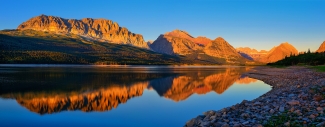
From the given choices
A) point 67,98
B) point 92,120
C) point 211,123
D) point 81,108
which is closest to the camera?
point 211,123

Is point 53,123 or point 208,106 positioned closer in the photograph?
point 53,123

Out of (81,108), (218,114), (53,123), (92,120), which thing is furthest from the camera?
(81,108)

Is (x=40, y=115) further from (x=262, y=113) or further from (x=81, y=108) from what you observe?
(x=262, y=113)

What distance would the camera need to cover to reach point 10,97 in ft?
107

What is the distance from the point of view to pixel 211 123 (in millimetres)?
16438

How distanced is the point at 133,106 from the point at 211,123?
14.6m

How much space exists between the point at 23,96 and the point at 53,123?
15960mm

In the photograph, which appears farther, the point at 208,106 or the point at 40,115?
the point at 208,106

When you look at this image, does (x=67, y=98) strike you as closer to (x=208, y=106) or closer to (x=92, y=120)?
(x=92, y=120)

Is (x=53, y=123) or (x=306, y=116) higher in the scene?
(x=306, y=116)

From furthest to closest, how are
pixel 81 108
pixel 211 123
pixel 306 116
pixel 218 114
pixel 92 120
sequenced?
pixel 81 108, pixel 92 120, pixel 218 114, pixel 211 123, pixel 306 116

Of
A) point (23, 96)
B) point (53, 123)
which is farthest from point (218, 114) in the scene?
point (23, 96)

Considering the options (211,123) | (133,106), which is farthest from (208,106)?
(211,123)

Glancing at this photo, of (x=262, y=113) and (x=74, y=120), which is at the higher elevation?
(x=262, y=113)
